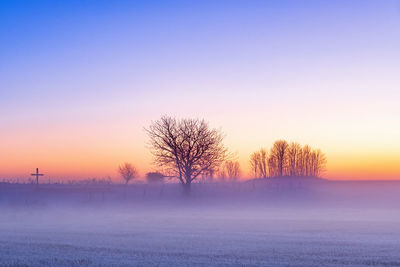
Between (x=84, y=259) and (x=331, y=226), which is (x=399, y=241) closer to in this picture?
(x=331, y=226)

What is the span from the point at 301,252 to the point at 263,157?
10906 centimetres

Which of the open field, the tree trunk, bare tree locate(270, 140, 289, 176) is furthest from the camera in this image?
bare tree locate(270, 140, 289, 176)

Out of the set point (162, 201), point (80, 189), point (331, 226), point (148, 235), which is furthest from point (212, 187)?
point (148, 235)

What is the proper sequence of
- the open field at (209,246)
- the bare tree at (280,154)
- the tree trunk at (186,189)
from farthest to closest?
the bare tree at (280,154), the tree trunk at (186,189), the open field at (209,246)

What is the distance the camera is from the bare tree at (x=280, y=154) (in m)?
121

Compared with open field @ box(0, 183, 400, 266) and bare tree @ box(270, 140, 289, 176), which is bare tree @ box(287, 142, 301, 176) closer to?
bare tree @ box(270, 140, 289, 176)

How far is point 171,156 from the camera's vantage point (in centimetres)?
6550

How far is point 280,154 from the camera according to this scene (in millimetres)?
121938

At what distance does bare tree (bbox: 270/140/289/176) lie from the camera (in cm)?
12052

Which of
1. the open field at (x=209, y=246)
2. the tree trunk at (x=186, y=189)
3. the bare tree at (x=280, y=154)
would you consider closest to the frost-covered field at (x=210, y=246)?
the open field at (x=209, y=246)

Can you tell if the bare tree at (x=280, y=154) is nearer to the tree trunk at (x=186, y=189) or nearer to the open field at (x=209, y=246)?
the tree trunk at (x=186, y=189)

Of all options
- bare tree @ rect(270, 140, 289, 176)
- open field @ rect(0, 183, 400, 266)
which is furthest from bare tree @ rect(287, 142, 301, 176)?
open field @ rect(0, 183, 400, 266)

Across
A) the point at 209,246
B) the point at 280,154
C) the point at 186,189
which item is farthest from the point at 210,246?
the point at 280,154

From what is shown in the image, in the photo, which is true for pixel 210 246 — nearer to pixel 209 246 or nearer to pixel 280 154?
pixel 209 246
